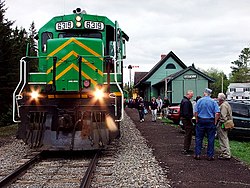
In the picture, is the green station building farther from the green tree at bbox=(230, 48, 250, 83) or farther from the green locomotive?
the green tree at bbox=(230, 48, 250, 83)

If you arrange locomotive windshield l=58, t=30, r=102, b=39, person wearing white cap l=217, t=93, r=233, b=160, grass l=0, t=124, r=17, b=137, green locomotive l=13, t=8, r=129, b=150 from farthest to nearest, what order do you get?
grass l=0, t=124, r=17, b=137 < locomotive windshield l=58, t=30, r=102, b=39 < person wearing white cap l=217, t=93, r=233, b=160 < green locomotive l=13, t=8, r=129, b=150

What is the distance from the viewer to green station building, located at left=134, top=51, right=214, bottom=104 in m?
38.3

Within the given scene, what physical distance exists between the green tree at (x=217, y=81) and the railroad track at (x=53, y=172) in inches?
3083

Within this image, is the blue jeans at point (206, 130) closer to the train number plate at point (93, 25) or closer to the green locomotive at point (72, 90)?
the green locomotive at point (72, 90)

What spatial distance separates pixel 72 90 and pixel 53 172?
3.06 m

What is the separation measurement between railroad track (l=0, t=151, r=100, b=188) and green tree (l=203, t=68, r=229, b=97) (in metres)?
78.3

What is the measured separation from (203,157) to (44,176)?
4417 millimetres

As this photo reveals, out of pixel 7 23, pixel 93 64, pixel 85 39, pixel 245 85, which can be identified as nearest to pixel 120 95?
pixel 93 64

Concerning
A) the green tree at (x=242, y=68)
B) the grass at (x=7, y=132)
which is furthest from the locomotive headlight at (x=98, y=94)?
the green tree at (x=242, y=68)

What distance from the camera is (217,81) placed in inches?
3625

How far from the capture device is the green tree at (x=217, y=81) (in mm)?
96469

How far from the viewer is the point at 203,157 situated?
955 cm

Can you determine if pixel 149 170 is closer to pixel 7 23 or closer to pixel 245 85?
pixel 7 23

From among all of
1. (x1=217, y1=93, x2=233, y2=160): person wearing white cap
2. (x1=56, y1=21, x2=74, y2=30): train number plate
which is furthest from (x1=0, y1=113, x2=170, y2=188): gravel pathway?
(x1=56, y1=21, x2=74, y2=30): train number plate
